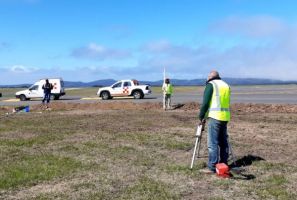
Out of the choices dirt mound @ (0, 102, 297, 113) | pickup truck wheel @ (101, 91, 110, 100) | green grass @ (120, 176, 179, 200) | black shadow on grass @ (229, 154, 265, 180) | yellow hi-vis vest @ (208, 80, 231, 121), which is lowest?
green grass @ (120, 176, 179, 200)

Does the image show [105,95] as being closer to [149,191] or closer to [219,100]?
[219,100]

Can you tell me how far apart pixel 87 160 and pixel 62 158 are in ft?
2.25

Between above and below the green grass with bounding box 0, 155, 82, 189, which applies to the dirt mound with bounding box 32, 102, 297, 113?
above

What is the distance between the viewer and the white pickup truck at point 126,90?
44750 millimetres

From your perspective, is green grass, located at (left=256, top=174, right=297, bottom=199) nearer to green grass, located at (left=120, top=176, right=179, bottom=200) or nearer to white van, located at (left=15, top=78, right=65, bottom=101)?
green grass, located at (left=120, top=176, right=179, bottom=200)

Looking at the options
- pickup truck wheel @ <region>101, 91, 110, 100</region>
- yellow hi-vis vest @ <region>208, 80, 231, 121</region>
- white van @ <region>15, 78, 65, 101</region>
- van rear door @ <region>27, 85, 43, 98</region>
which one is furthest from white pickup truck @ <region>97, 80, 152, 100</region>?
yellow hi-vis vest @ <region>208, 80, 231, 121</region>

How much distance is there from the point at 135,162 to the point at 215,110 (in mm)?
2487

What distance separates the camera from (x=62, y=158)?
40.0 feet

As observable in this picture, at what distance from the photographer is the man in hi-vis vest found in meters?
10.0

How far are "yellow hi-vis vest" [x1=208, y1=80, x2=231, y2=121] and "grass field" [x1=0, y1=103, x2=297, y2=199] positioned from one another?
121cm

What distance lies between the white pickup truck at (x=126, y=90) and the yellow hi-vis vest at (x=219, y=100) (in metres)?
34.4

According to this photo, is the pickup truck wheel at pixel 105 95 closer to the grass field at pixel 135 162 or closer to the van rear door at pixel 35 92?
the van rear door at pixel 35 92

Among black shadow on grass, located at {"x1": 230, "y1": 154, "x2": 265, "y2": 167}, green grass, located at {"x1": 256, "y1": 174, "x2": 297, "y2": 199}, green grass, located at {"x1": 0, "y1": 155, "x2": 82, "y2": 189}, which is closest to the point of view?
green grass, located at {"x1": 256, "y1": 174, "x2": 297, "y2": 199}

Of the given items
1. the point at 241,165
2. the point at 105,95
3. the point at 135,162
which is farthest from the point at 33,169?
the point at 105,95
